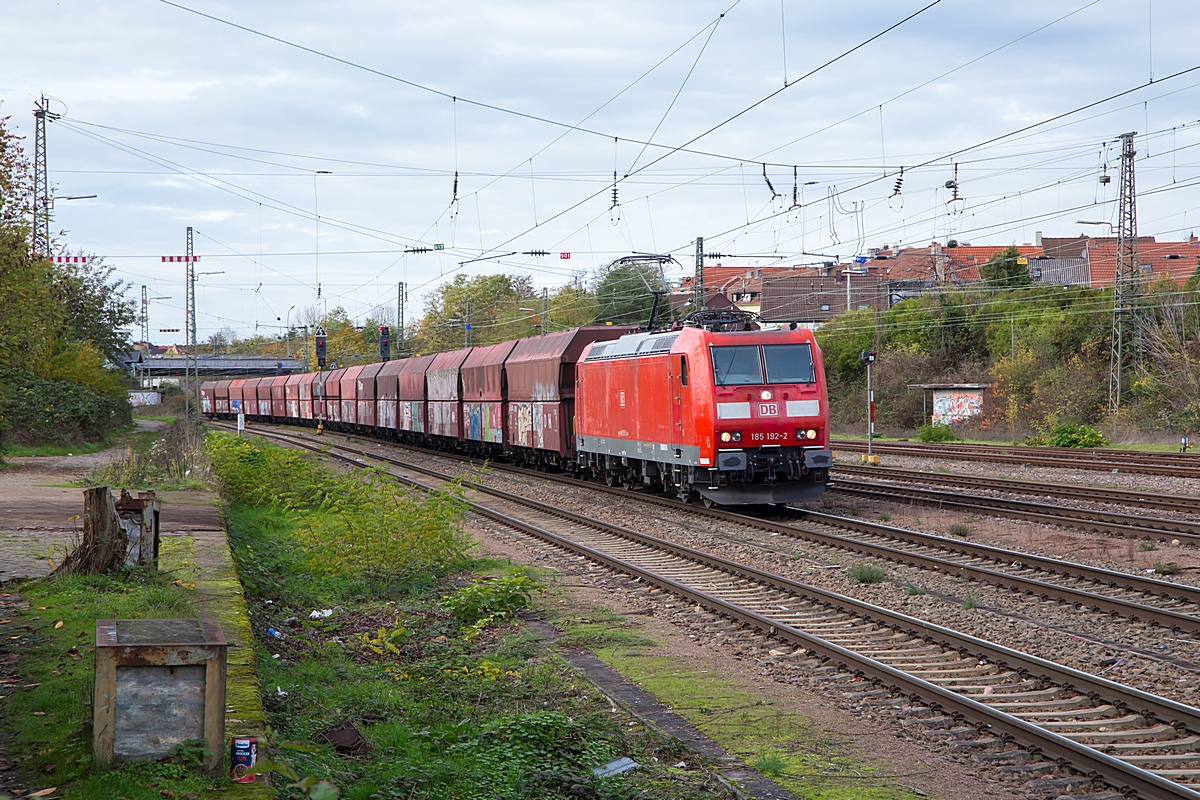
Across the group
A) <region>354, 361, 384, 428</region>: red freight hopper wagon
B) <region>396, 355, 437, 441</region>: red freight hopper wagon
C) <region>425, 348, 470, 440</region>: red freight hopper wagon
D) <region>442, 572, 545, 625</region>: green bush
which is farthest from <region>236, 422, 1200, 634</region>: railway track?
<region>354, 361, 384, 428</region>: red freight hopper wagon

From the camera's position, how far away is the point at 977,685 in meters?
7.76

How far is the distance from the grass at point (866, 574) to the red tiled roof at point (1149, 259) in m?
55.2

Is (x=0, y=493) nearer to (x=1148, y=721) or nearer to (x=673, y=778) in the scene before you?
(x=673, y=778)

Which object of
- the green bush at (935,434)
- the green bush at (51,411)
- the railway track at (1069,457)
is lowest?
the railway track at (1069,457)

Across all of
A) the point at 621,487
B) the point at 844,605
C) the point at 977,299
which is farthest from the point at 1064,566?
the point at 977,299

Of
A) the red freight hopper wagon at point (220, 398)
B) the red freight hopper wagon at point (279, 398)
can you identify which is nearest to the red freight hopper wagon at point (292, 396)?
the red freight hopper wagon at point (279, 398)

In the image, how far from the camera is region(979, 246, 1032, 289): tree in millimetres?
51875

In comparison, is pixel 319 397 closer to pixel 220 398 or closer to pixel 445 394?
pixel 445 394

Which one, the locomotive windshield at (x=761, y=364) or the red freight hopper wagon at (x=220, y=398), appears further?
the red freight hopper wagon at (x=220, y=398)

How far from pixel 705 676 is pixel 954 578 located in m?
4.84

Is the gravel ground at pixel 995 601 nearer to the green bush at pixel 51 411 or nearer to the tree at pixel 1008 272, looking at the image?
the green bush at pixel 51 411

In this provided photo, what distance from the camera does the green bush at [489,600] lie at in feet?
34.2

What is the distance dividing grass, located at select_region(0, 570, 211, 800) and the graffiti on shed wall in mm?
40827

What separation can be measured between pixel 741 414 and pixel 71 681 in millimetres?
12184
